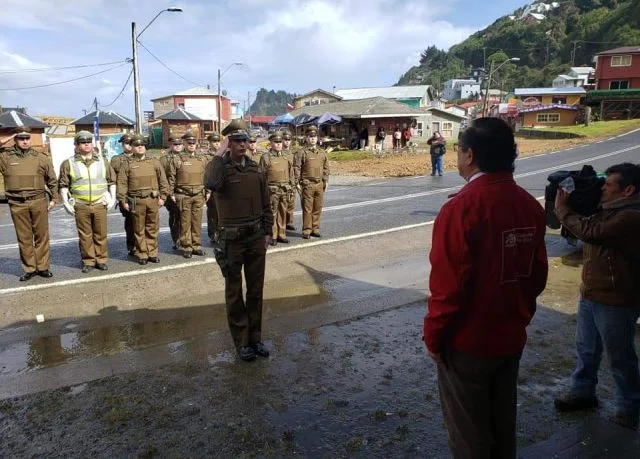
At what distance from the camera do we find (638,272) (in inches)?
131

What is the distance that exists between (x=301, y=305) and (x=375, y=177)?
49.1ft

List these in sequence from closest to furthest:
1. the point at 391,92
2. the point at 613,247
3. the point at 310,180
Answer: the point at 613,247
the point at 310,180
the point at 391,92

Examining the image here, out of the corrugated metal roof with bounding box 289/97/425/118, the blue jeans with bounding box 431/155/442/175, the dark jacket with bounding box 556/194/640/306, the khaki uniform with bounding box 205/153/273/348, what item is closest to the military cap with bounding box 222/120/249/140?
the khaki uniform with bounding box 205/153/273/348

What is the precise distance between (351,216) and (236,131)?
721 centimetres

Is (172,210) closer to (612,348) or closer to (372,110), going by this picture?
(612,348)

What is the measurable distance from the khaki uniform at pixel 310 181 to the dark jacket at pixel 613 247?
633 cm

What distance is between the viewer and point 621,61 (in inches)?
2313

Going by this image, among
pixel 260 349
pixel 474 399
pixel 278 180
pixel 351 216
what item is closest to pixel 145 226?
pixel 278 180

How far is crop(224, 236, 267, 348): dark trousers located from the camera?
15.4 ft

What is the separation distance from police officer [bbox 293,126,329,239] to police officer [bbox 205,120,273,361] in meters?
4.63

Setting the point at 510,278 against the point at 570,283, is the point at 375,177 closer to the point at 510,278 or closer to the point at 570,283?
the point at 570,283

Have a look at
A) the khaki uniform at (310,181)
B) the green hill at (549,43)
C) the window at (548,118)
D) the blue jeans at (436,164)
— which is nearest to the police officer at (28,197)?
the khaki uniform at (310,181)

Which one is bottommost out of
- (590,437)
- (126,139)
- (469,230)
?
(590,437)

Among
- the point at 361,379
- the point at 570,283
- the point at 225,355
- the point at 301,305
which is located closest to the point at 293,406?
the point at 361,379
